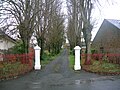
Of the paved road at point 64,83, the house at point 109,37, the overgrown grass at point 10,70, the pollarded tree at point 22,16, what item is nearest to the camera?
the paved road at point 64,83

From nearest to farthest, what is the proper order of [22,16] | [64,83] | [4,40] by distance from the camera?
[64,83]
[22,16]
[4,40]

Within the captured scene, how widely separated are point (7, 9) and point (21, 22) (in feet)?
6.02

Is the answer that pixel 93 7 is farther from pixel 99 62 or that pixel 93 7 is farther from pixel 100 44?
pixel 100 44

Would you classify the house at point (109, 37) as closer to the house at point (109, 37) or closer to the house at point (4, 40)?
the house at point (109, 37)

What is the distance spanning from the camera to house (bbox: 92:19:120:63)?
34875 mm

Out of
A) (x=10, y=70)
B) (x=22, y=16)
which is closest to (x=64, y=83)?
(x=10, y=70)

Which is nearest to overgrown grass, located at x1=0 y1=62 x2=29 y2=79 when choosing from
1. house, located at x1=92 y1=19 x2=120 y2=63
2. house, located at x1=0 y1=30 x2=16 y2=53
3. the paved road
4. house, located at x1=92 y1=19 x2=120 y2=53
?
the paved road

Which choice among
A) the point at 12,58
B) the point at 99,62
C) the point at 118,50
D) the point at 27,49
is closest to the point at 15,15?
the point at 27,49

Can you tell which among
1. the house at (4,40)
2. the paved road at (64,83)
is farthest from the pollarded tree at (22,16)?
the paved road at (64,83)

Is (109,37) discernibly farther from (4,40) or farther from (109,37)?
(4,40)

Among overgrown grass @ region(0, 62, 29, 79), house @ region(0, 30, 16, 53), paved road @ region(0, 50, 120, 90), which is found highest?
house @ region(0, 30, 16, 53)

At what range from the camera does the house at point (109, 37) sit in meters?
34.9

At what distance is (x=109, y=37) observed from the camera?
40938mm

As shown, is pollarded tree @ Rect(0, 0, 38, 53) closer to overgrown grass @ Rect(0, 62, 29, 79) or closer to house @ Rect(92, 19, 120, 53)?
overgrown grass @ Rect(0, 62, 29, 79)
